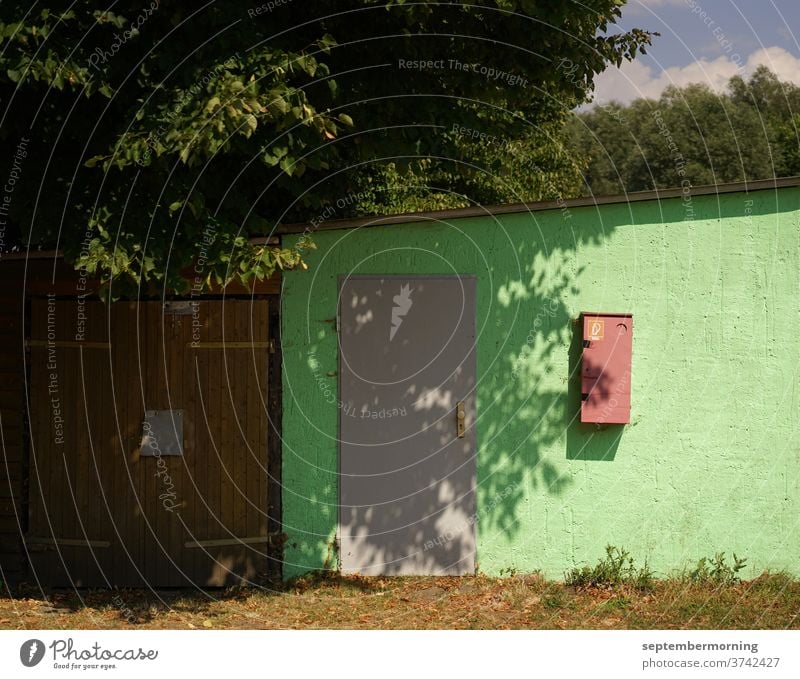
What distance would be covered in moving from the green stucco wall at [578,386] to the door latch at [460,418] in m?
0.16

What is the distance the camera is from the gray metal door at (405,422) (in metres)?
8.95

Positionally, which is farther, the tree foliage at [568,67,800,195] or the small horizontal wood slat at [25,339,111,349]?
the tree foliage at [568,67,800,195]

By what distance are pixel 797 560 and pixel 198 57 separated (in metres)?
6.73

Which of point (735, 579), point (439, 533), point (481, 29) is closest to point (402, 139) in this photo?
point (481, 29)

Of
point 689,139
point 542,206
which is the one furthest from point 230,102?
point 689,139

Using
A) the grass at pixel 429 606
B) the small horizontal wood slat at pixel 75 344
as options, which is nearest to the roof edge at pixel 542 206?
the small horizontal wood slat at pixel 75 344

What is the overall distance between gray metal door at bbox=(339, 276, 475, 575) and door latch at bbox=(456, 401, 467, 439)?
0.01 meters

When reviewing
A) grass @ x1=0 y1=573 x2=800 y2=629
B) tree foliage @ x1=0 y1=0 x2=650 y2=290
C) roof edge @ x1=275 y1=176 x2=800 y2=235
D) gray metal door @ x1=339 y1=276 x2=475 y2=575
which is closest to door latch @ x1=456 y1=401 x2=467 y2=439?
gray metal door @ x1=339 y1=276 x2=475 y2=575

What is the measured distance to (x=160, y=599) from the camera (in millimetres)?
8641

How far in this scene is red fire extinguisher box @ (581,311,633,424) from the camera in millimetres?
8859

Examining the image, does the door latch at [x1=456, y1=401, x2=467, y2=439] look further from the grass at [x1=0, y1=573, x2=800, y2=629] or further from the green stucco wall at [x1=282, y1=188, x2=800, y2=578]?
the grass at [x1=0, y1=573, x2=800, y2=629]

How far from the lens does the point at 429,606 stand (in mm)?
8328

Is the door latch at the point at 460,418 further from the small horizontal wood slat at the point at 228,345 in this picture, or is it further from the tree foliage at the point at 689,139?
the tree foliage at the point at 689,139

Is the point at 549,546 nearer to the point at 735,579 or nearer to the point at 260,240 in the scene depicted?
the point at 735,579
